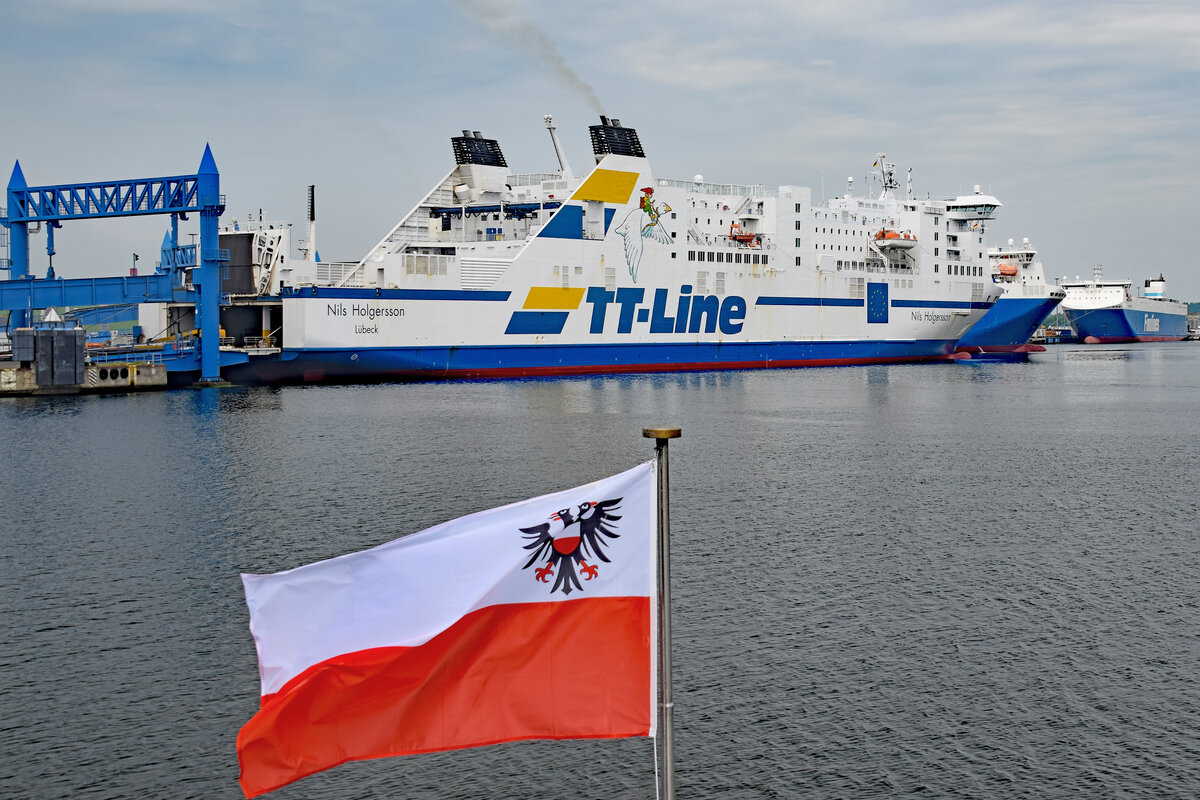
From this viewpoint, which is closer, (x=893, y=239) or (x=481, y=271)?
(x=481, y=271)

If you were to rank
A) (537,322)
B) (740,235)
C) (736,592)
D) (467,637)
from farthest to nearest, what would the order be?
(740,235), (537,322), (736,592), (467,637)

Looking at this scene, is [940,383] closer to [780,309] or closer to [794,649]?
[780,309]

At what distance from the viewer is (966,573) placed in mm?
15539

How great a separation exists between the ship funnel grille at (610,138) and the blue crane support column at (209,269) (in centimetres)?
1569

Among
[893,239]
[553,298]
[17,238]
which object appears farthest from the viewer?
[893,239]

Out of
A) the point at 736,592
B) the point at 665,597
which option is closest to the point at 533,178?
the point at 736,592

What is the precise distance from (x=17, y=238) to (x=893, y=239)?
136 ft

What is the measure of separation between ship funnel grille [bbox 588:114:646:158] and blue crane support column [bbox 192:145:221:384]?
1569cm

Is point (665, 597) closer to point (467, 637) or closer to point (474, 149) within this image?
point (467, 637)

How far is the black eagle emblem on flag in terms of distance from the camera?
6.00 metres

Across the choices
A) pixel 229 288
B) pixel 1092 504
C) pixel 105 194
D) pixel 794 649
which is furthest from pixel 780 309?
pixel 794 649

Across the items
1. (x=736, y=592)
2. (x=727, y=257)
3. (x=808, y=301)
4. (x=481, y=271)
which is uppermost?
(x=727, y=257)

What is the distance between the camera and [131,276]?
46.8 m

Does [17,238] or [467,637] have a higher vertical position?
[17,238]
